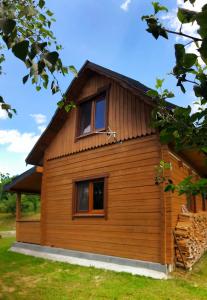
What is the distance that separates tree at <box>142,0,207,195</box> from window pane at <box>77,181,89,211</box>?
27.0 ft

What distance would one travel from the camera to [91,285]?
7066 mm

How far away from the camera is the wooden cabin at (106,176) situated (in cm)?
798

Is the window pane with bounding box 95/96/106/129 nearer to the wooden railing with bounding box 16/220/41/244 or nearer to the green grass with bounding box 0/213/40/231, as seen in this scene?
the wooden railing with bounding box 16/220/41/244

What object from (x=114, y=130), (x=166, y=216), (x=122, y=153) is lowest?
(x=166, y=216)

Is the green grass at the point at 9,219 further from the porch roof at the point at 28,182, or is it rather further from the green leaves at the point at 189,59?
the green leaves at the point at 189,59

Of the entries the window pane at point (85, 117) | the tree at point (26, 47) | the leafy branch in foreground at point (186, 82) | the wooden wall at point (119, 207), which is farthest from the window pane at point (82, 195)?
the leafy branch in foreground at point (186, 82)

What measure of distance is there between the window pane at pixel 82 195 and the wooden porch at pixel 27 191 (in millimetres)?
2237

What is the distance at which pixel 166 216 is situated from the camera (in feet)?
25.0

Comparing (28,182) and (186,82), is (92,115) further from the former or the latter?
(186,82)

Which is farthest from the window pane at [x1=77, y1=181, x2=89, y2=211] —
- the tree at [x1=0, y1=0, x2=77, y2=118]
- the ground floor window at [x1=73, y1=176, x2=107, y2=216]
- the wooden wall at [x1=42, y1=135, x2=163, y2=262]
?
the tree at [x1=0, y1=0, x2=77, y2=118]

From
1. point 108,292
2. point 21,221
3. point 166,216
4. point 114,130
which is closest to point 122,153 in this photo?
point 114,130

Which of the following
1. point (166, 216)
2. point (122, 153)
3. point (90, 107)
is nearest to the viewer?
point (166, 216)

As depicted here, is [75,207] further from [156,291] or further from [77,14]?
[77,14]

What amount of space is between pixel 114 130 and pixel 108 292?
15.2 ft
